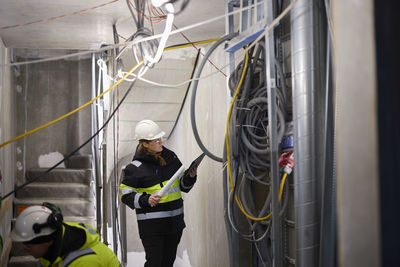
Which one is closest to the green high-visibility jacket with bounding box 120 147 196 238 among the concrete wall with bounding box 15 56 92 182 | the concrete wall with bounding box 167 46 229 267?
the concrete wall with bounding box 167 46 229 267

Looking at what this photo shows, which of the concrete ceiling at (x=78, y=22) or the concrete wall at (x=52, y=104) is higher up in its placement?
the concrete ceiling at (x=78, y=22)

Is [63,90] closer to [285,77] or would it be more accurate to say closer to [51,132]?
[51,132]

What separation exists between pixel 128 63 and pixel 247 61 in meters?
1.74

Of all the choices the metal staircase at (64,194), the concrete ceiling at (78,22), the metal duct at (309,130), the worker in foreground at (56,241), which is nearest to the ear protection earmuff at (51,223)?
the worker in foreground at (56,241)

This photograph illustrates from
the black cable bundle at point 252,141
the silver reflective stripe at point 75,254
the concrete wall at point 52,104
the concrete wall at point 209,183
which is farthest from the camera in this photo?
the concrete wall at point 52,104

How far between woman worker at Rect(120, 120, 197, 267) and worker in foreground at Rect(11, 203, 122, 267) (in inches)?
44.8

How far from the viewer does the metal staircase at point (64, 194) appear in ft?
14.5

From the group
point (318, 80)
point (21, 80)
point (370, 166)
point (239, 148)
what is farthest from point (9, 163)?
point (370, 166)

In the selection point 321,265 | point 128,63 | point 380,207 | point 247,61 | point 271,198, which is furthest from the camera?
point 128,63

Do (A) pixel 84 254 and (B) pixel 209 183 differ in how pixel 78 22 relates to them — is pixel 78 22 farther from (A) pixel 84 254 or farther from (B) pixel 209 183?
(A) pixel 84 254

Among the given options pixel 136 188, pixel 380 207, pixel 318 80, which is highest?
pixel 318 80

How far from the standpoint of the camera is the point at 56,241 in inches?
71.1

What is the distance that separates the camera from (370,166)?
0.64 m

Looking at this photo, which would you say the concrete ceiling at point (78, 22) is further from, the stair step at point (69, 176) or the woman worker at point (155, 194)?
the stair step at point (69, 176)
